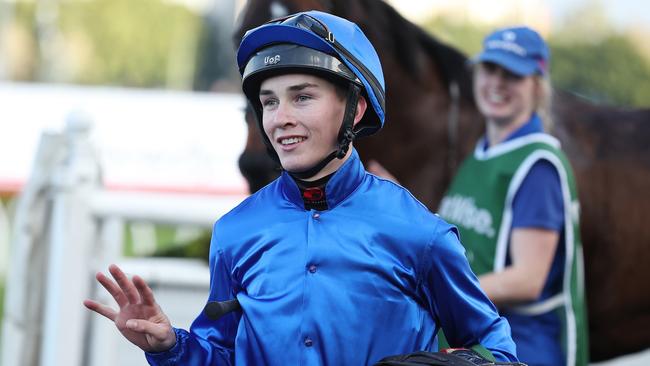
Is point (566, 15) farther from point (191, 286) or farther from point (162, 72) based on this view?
point (191, 286)

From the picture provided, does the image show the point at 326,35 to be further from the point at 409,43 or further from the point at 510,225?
the point at 409,43

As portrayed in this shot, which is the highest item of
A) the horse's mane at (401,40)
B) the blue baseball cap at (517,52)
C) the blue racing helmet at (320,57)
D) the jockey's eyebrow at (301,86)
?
the horse's mane at (401,40)

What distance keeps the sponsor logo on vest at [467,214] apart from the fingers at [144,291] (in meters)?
1.90

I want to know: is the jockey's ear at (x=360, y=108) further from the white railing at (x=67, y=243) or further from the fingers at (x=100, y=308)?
the white railing at (x=67, y=243)

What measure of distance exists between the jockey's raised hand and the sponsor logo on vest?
6.03ft

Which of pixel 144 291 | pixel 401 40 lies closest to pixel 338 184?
pixel 144 291

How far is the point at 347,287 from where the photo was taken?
7.16 ft

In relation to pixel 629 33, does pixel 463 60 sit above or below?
below

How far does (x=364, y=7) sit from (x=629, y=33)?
35.1 m

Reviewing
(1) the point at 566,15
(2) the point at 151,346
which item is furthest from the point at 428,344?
(1) the point at 566,15

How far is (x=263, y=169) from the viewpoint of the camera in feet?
12.1

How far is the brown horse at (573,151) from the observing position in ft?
14.6

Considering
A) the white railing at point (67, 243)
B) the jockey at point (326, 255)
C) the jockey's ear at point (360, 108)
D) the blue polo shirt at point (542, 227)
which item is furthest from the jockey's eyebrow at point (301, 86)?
the white railing at point (67, 243)

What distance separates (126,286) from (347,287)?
1.42 ft
